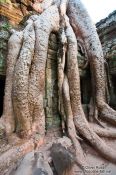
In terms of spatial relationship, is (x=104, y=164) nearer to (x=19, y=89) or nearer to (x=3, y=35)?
(x=19, y=89)

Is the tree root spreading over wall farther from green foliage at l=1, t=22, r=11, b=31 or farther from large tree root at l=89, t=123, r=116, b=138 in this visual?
green foliage at l=1, t=22, r=11, b=31

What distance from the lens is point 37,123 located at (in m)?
3.02

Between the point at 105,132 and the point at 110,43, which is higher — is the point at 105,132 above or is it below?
below

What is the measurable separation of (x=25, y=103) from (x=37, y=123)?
1.20ft

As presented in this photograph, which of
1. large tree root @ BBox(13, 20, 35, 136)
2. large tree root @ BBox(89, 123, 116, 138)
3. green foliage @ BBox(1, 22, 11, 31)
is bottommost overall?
large tree root @ BBox(89, 123, 116, 138)

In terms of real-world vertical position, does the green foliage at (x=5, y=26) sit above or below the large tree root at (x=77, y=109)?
above

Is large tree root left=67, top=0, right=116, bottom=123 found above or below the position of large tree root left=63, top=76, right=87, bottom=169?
above

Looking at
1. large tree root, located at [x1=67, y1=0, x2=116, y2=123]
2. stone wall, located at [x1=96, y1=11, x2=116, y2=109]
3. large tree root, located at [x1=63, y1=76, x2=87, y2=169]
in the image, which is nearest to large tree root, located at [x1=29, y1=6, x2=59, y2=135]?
large tree root, located at [x1=63, y1=76, x2=87, y2=169]

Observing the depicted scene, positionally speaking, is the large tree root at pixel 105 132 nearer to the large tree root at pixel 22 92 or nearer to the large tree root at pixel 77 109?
the large tree root at pixel 77 109

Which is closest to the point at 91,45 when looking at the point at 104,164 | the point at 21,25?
the point at 21,25

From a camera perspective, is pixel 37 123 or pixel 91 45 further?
pixel 91 45

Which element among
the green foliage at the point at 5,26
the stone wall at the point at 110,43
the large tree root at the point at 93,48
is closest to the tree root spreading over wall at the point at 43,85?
the large tree root at the point at 93,48

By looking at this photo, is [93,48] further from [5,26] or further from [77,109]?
[5,26]

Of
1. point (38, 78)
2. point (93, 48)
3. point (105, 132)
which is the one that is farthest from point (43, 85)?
point (93, 48)
